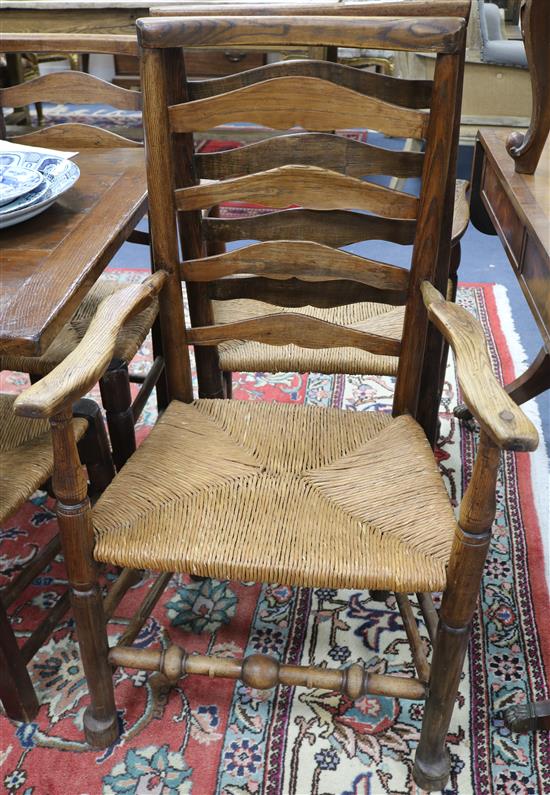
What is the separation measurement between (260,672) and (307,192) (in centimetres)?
77

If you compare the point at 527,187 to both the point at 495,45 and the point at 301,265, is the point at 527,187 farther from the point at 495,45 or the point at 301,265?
the point at 495,45

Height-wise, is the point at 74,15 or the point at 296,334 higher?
the point at 74,15

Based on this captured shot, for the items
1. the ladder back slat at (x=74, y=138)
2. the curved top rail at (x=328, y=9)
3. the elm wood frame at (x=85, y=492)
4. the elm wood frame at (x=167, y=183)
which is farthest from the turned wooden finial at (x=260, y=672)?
the ladder back slat at (x=74, y=138)

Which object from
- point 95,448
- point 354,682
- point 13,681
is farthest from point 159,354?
point 354,682

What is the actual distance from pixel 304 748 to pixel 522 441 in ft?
2.40

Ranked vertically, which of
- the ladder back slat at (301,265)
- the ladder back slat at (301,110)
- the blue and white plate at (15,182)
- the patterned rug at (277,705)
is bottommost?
the patterned rug at (277,705)

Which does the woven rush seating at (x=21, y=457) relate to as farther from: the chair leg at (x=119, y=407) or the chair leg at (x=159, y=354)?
the chair leg at (x=159, y=354)

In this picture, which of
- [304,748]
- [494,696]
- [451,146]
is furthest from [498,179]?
[304,748]

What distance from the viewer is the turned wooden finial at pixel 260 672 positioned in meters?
1.10

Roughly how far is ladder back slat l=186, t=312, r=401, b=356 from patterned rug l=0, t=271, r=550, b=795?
1.89 feet

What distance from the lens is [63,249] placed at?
1.15 meters

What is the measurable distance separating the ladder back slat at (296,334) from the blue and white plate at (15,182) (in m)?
0.36

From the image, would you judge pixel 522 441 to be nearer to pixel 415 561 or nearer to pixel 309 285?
pixel 415 561

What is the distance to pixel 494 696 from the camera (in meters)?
1.32
